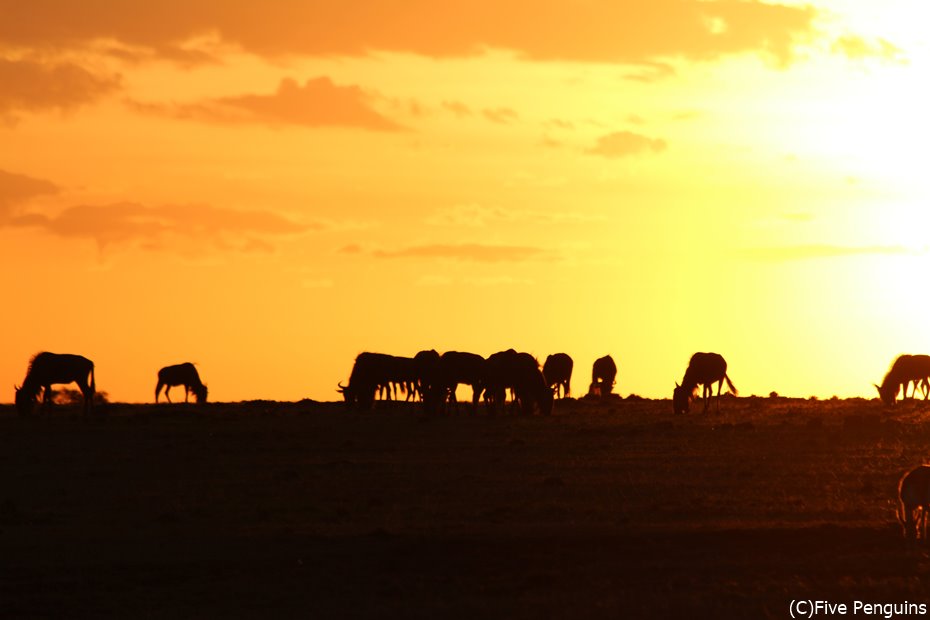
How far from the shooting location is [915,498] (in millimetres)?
24438

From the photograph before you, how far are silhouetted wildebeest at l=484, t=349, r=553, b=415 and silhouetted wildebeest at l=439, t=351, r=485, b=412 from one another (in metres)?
0.84

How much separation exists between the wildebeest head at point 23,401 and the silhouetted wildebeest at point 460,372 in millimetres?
14279

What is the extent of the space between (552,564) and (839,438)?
768 inches

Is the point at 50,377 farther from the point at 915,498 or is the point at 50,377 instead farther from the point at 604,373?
the point at 915,498

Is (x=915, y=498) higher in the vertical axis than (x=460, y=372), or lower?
lower

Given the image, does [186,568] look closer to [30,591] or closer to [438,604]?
[30,591]

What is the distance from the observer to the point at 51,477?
3569 centimetres

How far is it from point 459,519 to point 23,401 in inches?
1217

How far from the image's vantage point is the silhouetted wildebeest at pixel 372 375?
5694 centimetres

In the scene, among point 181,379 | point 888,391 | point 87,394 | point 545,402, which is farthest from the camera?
point 181,379

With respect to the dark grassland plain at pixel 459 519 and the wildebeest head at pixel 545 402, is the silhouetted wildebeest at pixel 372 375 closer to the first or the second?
the wildebeest head at pixel 545 402

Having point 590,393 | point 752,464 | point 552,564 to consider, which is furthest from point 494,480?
point 590,393

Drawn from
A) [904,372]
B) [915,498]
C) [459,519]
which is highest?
[904,372]

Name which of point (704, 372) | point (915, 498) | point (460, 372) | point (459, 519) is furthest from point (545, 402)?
point (915, 498)
